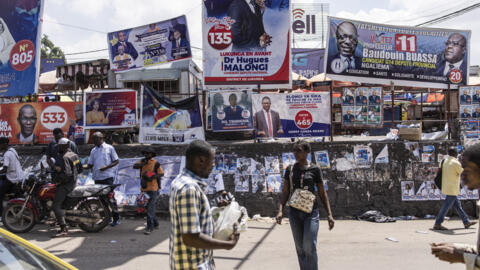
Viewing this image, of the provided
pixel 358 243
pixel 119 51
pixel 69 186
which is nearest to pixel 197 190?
pixel 358 243

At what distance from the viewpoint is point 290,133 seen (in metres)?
9.18

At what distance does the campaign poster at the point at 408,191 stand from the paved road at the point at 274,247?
1.92 ft

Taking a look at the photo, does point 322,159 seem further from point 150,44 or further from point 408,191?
point 150,44

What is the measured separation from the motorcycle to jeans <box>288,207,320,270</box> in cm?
424

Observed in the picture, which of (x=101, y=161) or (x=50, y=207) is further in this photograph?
(x=101, y=161)

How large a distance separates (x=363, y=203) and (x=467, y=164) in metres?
6.58

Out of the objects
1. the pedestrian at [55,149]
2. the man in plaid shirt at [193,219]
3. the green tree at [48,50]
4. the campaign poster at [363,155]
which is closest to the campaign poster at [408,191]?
the campaign poster at [363,155]

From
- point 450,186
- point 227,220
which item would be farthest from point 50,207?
point 450,186

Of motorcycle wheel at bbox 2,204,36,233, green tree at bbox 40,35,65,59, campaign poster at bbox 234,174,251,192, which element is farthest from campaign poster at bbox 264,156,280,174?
green tree at bbox 40,35,65,59

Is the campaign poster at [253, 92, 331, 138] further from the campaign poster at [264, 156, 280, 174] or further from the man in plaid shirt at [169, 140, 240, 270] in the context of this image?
the man in plaid shirt at [169, 140, 240, 270]

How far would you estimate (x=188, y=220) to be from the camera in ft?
8.27

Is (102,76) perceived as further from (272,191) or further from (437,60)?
(437,60)

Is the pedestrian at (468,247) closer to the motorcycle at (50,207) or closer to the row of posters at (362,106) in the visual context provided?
the motorcycle at (50,207)

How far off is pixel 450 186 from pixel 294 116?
332cm
